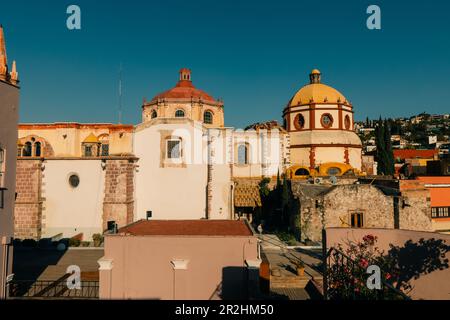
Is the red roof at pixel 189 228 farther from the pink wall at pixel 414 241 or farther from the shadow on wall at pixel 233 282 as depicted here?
the pink wall at pixel 414 241

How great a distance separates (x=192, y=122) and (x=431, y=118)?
176633 mm

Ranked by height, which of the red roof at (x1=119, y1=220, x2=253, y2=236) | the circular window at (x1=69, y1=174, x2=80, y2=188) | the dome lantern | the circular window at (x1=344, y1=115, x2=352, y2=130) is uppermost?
the dome lantern

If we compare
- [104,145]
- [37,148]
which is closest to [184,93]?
[104,145]

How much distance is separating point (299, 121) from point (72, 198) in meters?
23.5

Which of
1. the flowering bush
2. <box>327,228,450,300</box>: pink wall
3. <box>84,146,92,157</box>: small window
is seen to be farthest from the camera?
<box>84,146,92,157</box>: small window

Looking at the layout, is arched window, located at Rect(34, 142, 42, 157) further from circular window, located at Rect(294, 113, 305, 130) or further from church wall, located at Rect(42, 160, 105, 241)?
circular window, located at Rect(294, 113, 305, 130)

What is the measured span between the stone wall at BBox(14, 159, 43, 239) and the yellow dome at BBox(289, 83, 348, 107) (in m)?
25.4

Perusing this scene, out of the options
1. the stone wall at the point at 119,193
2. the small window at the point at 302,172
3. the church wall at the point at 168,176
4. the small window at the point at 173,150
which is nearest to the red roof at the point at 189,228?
the stone wall at the point at 119,193

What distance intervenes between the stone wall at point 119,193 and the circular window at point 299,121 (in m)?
19.3

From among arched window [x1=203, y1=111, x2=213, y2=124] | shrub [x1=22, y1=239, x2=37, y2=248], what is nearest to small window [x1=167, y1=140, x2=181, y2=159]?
shrub [x1=22, y1=239, x2=37, y2=248]

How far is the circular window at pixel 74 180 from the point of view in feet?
76.9

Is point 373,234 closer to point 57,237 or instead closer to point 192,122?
point 192,122

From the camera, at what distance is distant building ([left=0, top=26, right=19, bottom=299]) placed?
11.1 metres

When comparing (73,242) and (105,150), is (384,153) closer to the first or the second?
(105,150)
